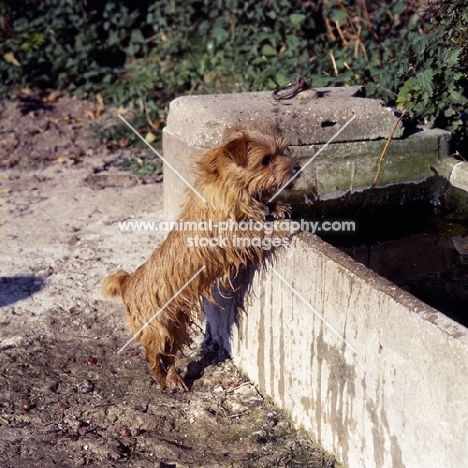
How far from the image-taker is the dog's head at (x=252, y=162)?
13.6ft

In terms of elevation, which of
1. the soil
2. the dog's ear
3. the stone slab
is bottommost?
the soil

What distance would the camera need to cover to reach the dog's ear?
4121 millimetres

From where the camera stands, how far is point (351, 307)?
12.3 feet

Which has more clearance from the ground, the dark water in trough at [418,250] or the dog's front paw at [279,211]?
the dog's front paw at [279,211]

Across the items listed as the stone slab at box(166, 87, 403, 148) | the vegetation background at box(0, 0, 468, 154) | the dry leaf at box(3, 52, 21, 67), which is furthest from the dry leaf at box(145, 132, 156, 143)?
the stone slab at box(166, 87, 403, 148)

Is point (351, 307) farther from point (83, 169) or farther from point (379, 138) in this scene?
point (83, 169)

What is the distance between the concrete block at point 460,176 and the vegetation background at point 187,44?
1.71 metres

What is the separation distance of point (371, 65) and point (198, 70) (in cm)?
267

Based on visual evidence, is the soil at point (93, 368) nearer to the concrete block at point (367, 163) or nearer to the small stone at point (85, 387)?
the small stone at point (85, 387)

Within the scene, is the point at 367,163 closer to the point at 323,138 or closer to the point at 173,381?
the point at 323,138

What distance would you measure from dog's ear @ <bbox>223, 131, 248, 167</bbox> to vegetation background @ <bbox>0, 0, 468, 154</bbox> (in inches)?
117

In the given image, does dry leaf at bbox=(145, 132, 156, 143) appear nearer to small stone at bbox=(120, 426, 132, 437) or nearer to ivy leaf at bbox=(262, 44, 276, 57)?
ivy leaf at bbox=(262, 44, 276, 57)

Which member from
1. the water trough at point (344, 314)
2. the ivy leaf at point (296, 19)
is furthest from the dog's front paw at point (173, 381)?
the ivy leaf at point (296, 19)

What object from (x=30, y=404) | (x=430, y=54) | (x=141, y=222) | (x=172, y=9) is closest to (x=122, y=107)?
(x=172, y=9)
